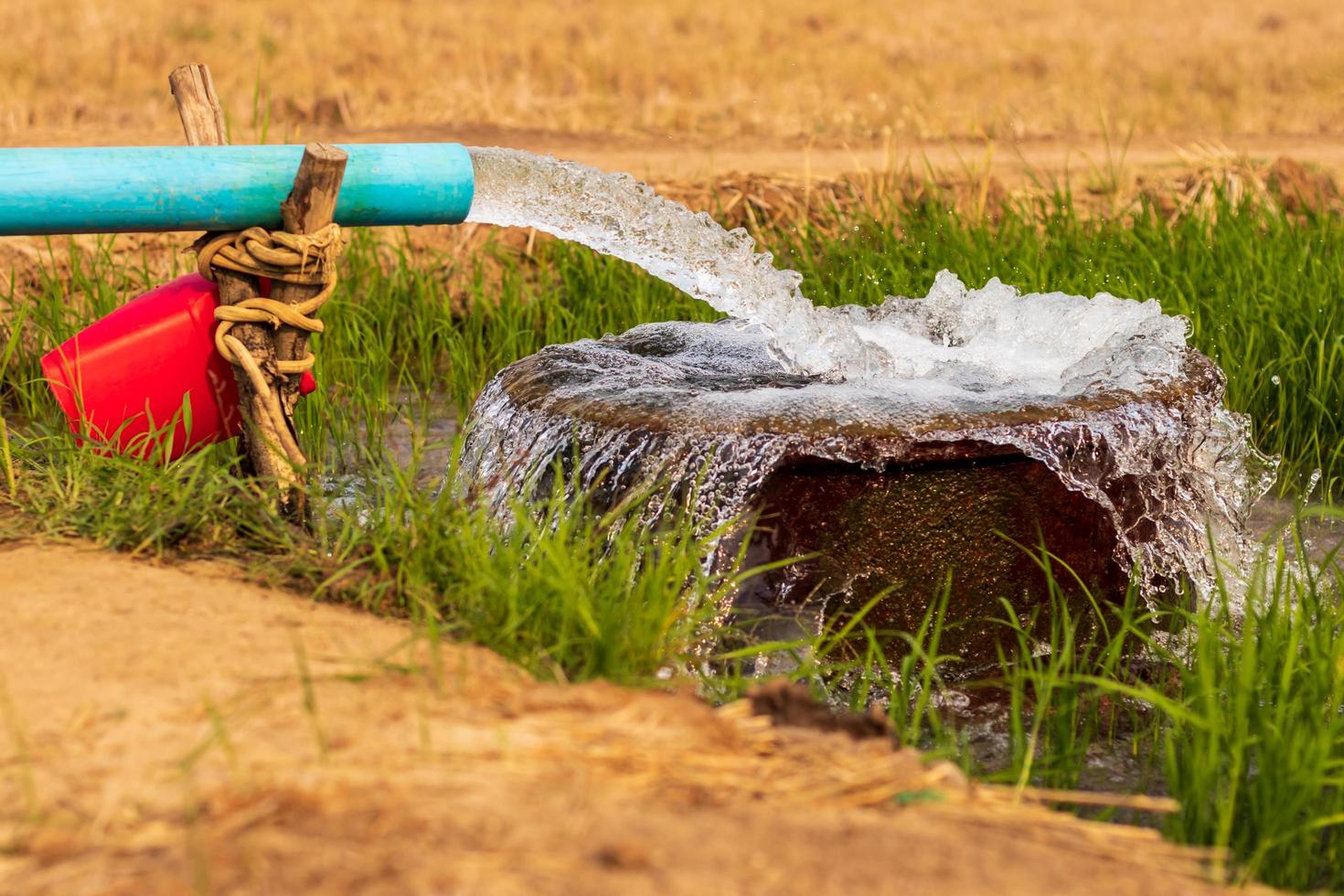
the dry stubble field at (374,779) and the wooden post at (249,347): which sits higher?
the wooden post at (249,347)

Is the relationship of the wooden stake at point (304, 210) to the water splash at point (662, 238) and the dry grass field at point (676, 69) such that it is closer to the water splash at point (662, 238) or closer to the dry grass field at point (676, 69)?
the water splash at point (662, 238)

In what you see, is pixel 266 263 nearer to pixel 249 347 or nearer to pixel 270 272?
pixel 270 272

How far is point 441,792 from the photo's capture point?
1.46m

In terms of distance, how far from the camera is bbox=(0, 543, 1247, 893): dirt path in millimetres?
1347

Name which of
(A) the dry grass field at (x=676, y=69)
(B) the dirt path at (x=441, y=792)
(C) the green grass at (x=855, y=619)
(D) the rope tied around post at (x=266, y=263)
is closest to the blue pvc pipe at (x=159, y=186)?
(D) the rope tied around post at (x=266, y=263)

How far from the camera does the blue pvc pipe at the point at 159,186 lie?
243 cm

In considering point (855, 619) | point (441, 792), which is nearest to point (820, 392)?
point (855, 619)

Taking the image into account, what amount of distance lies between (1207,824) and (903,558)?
0.86m

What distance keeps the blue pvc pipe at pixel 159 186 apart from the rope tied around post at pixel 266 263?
0.04 metres

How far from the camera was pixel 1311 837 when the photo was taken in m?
1.88

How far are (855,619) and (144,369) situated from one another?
131cm

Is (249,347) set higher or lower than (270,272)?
lower

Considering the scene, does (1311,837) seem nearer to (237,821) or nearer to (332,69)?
(237,821)

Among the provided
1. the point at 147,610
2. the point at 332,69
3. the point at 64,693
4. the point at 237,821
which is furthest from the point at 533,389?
the point at 332,69
